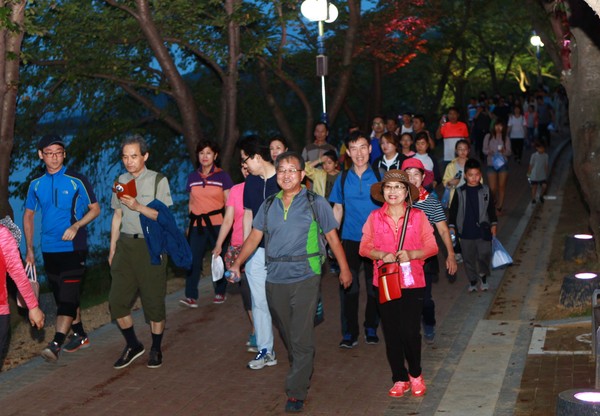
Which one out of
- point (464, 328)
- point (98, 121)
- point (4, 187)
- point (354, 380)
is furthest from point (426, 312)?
point (98, 121)

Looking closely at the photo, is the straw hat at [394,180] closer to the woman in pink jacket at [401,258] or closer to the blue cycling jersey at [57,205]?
the woman in pink jacket at [401,258]

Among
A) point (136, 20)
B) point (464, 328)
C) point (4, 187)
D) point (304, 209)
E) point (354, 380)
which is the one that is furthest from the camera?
point (136, 20)

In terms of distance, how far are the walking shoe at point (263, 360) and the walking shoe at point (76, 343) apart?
1999mm

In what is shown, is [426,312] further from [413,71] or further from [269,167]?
[413,71]

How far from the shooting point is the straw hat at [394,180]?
324 inches

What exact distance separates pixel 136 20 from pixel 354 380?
34.9ft

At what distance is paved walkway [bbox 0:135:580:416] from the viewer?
27.0ft

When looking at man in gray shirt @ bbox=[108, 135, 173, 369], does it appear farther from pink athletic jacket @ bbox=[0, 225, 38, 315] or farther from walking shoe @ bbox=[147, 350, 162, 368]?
pink athletic jacket @ bbox=[0, 225, 38, 315]

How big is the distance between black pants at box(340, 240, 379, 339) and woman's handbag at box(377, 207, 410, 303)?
1.56 meters

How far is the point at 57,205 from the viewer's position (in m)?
9.94

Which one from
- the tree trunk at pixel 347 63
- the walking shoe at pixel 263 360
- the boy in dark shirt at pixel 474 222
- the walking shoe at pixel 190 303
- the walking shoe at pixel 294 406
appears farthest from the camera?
the tree trunk at pixel 347 63

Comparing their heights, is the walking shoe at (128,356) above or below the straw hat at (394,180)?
below

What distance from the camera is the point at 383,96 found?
3706cm

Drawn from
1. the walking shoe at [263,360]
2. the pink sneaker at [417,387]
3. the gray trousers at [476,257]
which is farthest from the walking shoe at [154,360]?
the gray trousers at [476,257]
